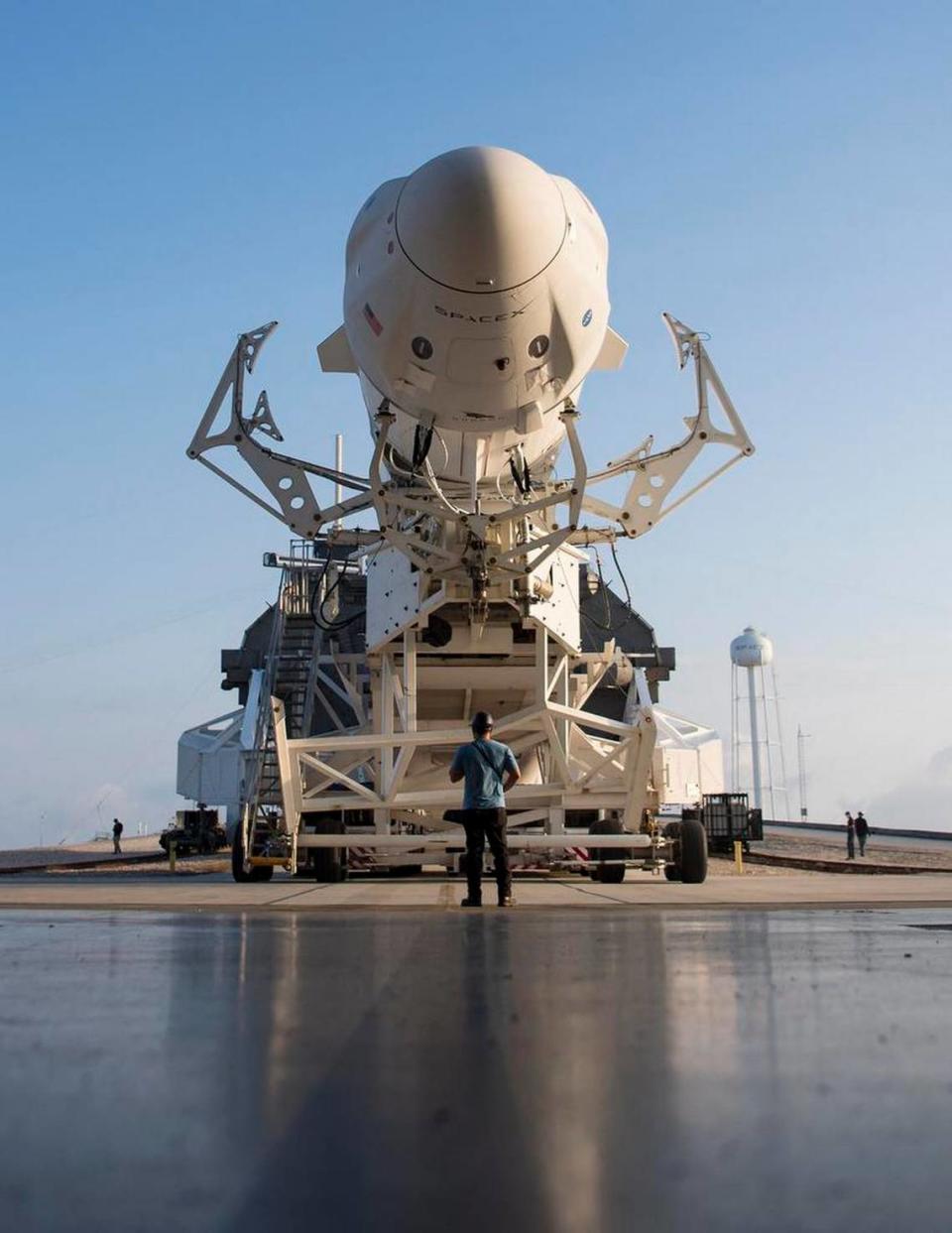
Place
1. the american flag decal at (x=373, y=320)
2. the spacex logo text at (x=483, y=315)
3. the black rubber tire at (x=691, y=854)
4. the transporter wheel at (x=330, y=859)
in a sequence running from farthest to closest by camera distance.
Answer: the transporter wheel at (x=330, y=859) → the black rubber tire at (x=691, y=854) → the american flag decal at (x=373, y=320) → the spacex logo text at (x=483, y=315)

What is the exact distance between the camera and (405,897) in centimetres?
946

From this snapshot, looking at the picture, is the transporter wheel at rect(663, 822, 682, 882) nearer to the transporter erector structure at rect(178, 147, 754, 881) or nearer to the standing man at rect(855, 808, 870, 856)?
the transporter erector structure at rect(178, 147, 754, 881)

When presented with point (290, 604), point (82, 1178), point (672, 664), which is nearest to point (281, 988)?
point (82, 1178)

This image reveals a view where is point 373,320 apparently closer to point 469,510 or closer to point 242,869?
point 469,510

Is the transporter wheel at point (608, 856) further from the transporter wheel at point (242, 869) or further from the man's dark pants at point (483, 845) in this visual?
the man's dark pants at point (483, 845)

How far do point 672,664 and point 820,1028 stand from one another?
29360 mm

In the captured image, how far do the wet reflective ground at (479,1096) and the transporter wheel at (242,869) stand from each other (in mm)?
11491

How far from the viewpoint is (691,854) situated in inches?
522

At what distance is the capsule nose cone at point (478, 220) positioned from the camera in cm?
918

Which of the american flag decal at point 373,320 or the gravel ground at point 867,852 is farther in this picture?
the gravel ground at point 867,852

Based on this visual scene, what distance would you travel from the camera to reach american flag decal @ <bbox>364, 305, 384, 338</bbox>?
10.0m

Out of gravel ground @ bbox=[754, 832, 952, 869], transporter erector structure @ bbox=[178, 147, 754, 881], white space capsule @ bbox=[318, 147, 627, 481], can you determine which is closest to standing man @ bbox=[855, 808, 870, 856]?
gravel ground @ bbox=[754, 832, 952, 869]

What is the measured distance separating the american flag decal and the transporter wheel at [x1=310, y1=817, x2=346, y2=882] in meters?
5.92

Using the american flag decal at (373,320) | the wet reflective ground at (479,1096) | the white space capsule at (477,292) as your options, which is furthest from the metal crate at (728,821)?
the wet reflective ground at (479,1096)
